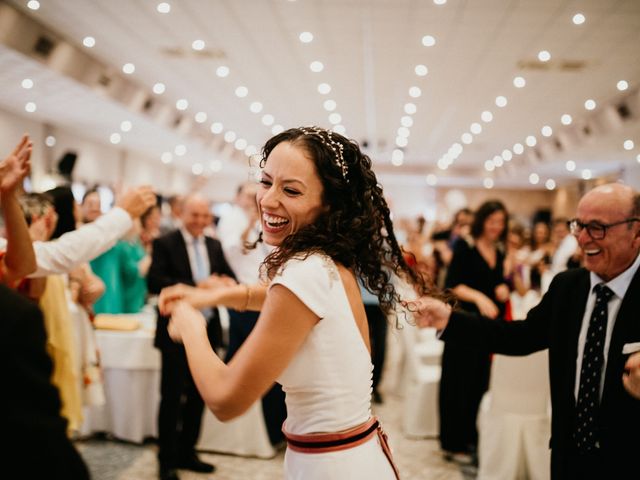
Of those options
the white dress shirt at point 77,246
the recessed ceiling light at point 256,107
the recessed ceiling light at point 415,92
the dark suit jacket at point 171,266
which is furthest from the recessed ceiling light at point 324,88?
the white dress shirt at point 77,246

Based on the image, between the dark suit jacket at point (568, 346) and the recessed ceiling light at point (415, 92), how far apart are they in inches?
226

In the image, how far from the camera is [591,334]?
1723mm

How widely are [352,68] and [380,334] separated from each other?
10.6 feet

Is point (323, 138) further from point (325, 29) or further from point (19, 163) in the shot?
point (325, 29)

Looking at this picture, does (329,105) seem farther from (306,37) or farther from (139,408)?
(139,408)

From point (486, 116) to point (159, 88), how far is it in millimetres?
5231

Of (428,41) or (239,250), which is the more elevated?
(428,41)

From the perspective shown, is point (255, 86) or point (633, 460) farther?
point (255, 86)

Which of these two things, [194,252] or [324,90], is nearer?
[194,252]

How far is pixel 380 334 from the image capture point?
498cm

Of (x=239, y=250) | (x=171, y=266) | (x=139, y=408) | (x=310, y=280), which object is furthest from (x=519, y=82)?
(x=310, y=280)

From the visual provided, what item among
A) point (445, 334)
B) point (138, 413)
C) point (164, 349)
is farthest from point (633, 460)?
point (138, 413)

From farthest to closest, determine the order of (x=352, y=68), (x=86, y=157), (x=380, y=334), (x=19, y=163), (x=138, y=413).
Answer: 1. (x=86, y=157)
2. (x=352, y=68)
3. (x=380, y=334)
4. (x=138, y=413)
5. (x=19, y=163)

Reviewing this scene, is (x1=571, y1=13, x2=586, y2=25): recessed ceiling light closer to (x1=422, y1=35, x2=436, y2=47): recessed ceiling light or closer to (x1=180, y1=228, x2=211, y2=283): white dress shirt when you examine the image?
(x1=422, y1=35, x2=436, y2=47): recessed ceiling light
